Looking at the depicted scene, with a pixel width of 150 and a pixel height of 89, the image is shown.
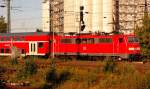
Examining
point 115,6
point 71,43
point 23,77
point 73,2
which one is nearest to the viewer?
point 23,77

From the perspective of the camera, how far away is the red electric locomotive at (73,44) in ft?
158

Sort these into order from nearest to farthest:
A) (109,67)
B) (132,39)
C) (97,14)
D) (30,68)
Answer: (30,68) → (109,67) → (132,39) → (97,14)

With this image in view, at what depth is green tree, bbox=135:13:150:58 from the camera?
4601cm

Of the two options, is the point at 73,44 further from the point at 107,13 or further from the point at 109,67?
the point at 107,13

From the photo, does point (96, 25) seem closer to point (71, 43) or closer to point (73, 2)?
point (73, 2)

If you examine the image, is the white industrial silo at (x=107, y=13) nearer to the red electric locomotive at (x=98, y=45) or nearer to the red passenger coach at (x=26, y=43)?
the red passenger coach at (x=26, y=43)

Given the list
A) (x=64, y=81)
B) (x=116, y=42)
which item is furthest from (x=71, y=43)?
(x=64, y=81)

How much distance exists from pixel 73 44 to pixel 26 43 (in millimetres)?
8383

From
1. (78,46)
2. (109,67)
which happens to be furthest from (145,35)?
(109,67)

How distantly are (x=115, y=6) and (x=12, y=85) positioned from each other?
7211cm

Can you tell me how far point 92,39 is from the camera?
165 feet

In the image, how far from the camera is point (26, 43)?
189 feet

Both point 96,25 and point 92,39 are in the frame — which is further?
point 96,25

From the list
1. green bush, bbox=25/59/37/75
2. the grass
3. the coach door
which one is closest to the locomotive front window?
the coach door
